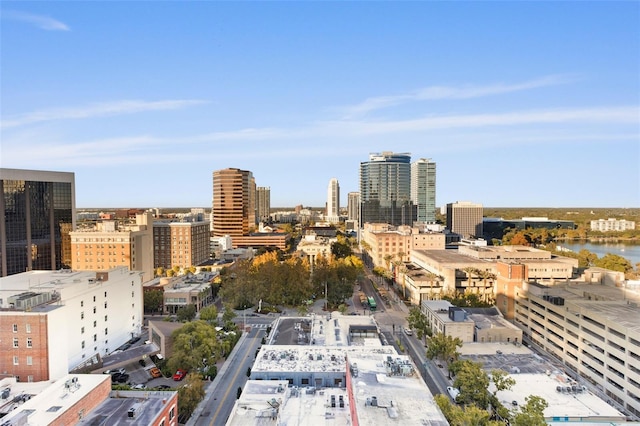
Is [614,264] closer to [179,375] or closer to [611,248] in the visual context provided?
[611,248]

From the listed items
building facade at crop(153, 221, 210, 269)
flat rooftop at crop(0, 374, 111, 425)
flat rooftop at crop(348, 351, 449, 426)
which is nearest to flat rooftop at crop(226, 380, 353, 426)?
flat rooftop at crop(348, 351, 449, 426)

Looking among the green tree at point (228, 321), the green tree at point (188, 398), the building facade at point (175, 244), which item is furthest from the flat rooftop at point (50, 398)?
the building facade at point (175, 244)

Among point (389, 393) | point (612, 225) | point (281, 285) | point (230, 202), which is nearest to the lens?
point (389, 393)

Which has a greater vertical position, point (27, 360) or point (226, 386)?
point (27, 360)

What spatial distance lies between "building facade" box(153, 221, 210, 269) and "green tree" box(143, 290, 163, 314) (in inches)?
1147

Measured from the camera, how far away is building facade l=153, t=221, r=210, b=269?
89.2m

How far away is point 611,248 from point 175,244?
13788 centimetres

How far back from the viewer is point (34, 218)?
7175cm

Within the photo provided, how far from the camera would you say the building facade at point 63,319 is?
30297mm

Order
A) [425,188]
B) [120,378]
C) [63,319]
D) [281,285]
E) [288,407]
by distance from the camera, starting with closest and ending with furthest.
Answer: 1. [288,407]
2. [63,319]
3. [120,378]
4. [281,285]
5. [425,188]

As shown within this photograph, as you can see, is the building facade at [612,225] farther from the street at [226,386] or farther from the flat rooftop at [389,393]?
the flat rooftop at [389,393]

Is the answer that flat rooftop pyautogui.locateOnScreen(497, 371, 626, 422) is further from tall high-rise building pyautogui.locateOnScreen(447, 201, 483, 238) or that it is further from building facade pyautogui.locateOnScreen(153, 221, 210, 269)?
tall high-rise building pyautogui.locateOnScreen(447, 201, 483, 238)

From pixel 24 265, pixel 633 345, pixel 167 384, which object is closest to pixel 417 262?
pixel 633 345

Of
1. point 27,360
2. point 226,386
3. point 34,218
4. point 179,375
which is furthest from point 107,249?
point 226,386
